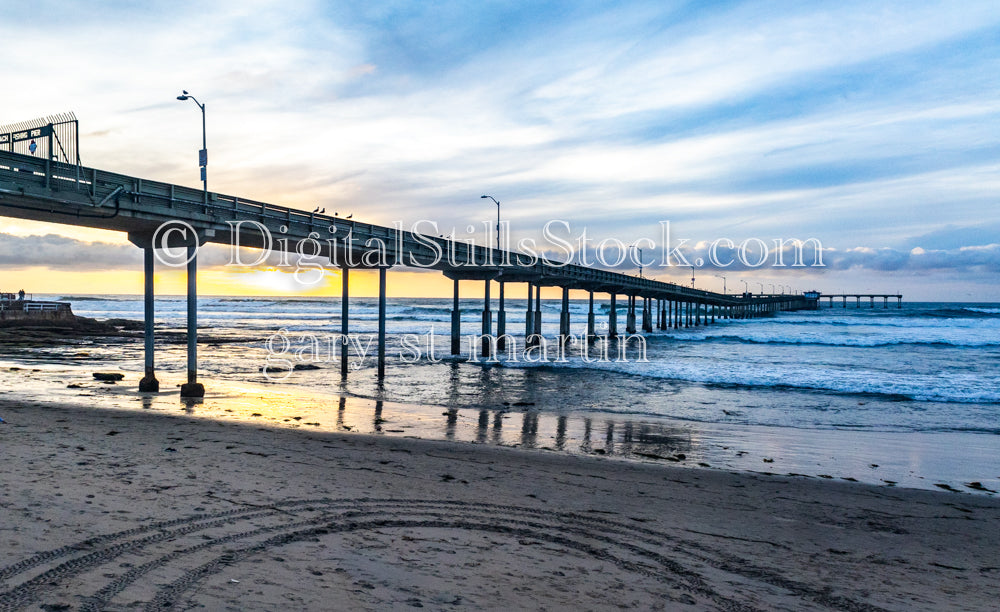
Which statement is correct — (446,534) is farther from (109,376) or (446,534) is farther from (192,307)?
(109,376)

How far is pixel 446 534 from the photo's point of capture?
6629 millimetres

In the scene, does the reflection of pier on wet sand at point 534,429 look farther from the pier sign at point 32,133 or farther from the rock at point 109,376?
the pier sign at point 32,133

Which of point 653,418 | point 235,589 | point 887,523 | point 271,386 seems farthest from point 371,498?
point 271,386

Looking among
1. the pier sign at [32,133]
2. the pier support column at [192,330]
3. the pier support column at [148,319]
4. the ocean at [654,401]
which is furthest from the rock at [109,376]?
the pier sign at [32,133]

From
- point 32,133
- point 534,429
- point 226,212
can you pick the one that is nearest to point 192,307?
point 226,212

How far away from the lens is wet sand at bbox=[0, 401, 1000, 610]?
16.6 ft

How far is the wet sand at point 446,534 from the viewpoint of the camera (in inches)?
199

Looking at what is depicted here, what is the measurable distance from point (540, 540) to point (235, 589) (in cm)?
307

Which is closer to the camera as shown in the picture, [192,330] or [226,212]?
[192,330]

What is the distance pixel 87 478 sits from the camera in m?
7.91

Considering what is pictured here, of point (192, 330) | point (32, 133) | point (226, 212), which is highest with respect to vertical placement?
point (32, 133)

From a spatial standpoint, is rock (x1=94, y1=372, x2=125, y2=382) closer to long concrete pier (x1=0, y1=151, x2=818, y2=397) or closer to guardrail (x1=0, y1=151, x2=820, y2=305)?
long concrete pier (x1=0, y1=151, x2=818, y2=397)

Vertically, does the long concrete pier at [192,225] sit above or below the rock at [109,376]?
above

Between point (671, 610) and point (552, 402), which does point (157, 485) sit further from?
point (552, 402)
